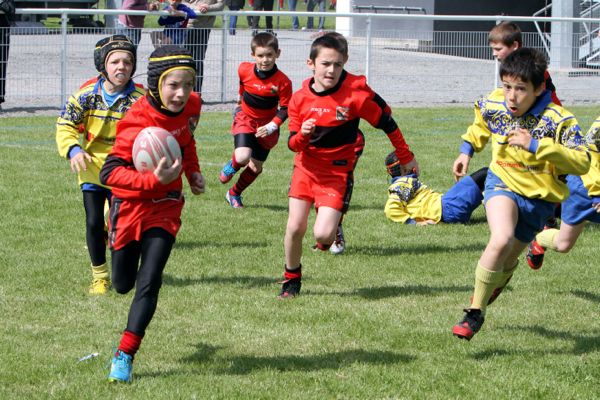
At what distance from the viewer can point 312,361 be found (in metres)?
6.33

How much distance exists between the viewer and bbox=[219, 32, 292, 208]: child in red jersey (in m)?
10.8

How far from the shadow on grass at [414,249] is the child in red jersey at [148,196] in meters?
3.31

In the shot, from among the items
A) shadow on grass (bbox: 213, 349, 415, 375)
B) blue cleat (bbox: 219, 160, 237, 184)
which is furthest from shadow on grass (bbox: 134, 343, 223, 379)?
blue cleat (bbox: 219, 160, 237, 184)

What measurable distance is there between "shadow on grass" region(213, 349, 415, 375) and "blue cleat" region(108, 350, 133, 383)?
563mm

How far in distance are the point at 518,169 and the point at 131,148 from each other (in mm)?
2294

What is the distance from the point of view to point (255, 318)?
7238 mm

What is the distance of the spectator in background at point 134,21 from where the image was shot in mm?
18016

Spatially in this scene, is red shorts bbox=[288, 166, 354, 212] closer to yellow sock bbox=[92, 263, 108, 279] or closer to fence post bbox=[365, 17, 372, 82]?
yellow sock bbox=[92, 263, 108, 279]

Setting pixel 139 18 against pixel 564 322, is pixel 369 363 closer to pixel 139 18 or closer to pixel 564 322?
pixel 564 322

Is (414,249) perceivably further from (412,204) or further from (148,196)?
(148,196)

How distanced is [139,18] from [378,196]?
813 cm

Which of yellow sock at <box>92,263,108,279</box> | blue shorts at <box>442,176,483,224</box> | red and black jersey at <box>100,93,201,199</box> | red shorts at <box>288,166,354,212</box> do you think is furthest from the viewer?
blue shorts at <box>442,176,483,224</box>

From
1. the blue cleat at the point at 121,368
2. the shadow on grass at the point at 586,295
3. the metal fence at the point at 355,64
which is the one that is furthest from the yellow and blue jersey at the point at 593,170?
the metal fence at the point at 355,64

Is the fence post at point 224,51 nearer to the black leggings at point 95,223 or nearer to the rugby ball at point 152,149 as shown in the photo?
the black leggings at point 95,223
